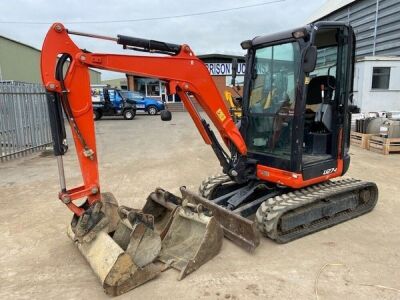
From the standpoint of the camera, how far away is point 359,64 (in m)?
13.1

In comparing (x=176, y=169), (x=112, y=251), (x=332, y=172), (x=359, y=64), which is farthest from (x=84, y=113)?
(x=359, y=64)

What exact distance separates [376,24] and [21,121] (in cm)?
1429

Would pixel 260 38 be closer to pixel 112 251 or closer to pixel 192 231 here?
pixel 192 231

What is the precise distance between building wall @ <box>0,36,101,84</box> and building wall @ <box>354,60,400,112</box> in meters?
18.6

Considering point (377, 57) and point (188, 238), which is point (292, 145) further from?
point (377, 57)

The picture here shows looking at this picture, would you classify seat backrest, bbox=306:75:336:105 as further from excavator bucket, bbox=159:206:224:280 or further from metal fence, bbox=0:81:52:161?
metal fence, bbox=0:81:52:161

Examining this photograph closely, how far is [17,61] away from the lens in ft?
71.9

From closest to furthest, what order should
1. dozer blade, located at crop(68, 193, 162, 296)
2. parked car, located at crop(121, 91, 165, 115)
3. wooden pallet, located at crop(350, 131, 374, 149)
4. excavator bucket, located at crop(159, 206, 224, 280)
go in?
dozer blade, located at crop(68, 193, 162, 296) → excavator bucket, located at crop(159, 206, 224, 280) → wooden pallet, located at crop(350, 131, 374, 149) → parked car, located at crop(121, 91, 165, 115)

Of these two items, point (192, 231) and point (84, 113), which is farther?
point (192, 231)

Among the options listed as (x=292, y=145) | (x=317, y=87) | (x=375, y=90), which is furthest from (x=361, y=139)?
(x=292, y=145)

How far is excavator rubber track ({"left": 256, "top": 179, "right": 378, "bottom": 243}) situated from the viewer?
13.0ft

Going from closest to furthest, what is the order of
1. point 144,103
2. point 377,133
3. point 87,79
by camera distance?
1. point 87,79
2. point 377,133
3. point 144,103

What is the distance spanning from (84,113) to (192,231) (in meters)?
1.68

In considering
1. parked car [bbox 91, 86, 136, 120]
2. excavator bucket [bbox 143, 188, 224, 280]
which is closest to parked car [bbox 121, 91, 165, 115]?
parked car [bbox 91, 86, 136, 120]
